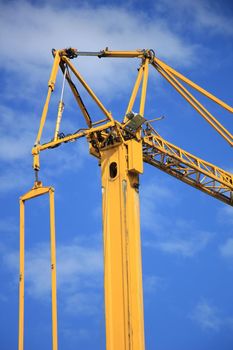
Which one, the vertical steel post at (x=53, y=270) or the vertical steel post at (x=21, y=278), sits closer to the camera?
the vertical steel post at (x=53, y=270)

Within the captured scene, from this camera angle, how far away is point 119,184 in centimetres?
2461

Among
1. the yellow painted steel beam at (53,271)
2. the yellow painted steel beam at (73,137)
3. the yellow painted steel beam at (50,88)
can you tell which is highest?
the yellow painted steel beam at (50,88)

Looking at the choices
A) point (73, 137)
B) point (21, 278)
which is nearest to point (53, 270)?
point (21, 278)

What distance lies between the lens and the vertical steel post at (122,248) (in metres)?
23.0

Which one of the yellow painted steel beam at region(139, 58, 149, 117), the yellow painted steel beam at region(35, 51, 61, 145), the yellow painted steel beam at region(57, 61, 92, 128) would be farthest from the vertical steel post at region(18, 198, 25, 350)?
the yellow painted steel beam at region(139, 58, 149, 117)

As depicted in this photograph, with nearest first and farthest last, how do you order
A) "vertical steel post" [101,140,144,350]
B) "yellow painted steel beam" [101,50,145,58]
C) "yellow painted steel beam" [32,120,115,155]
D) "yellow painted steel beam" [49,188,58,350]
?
"yellow painted steel beam" [49,188,58,350]
"vertical steel post" [101,140,144,350]
"yellow painted steel beam" [32,120,115,155]
"yellow painted steel beam" [101,50,145,58]

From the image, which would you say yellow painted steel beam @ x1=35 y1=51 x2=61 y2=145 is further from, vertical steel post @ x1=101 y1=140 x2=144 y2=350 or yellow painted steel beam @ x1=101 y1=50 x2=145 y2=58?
vertical steel post @ x1=101 y1=140 x2=144 y2=350

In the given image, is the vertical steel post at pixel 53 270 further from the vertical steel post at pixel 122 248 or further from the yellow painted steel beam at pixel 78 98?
the yellow painted steel beam at pixel 78 98

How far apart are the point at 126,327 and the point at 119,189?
15.6 ft

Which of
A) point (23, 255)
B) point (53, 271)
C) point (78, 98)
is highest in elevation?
point (78, 98)

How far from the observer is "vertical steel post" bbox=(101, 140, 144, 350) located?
75.4ft

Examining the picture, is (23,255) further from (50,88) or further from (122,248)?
(50,88)

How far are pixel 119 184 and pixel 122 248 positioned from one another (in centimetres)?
231

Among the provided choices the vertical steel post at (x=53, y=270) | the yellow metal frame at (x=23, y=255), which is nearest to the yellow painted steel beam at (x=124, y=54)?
the yellow metal frame at (x=23, y=255)
